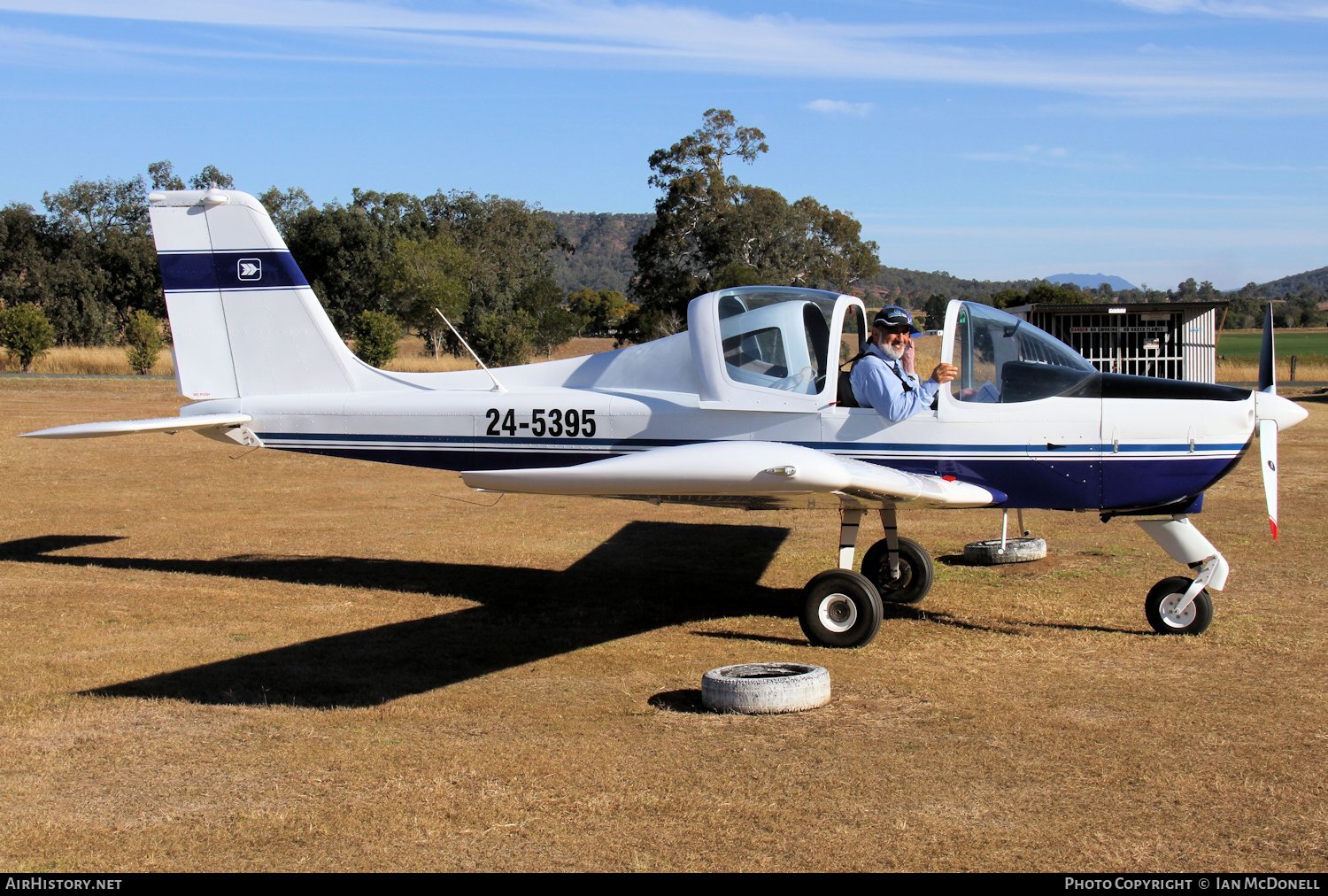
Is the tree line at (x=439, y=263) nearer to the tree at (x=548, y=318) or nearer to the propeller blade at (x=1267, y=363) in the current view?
the tree at (x=548, y=318)

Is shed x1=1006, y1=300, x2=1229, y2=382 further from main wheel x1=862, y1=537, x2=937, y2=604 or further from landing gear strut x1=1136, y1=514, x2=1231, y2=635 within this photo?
landing gear strut x1=1136, y1=514, x2=1231, y2=635

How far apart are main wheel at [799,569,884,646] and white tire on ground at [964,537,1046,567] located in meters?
3.35

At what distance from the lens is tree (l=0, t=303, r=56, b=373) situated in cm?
4247

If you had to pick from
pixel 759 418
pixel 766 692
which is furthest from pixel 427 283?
pixel 766 692

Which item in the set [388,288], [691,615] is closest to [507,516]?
[691,615]

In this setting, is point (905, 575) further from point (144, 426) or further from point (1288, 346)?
point (1288, 346)

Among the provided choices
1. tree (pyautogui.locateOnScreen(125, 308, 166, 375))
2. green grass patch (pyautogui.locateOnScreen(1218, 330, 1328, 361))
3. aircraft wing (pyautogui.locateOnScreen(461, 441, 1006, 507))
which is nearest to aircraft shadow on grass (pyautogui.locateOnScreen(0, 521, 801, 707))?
aircraft wing (pyautogui.locateOnScreen(461, 441, 1006, 507))

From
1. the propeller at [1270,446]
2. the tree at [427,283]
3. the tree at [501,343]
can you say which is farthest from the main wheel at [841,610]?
the tree at [427,283]

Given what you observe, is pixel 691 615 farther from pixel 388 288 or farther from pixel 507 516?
pixel 388 288

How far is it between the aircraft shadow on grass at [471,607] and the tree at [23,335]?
35.4 metres

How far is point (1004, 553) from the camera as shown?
35.5 feet

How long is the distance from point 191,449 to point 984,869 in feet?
62.2

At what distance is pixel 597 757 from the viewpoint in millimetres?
5609

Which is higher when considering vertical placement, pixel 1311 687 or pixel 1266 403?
pixel 1266 403
